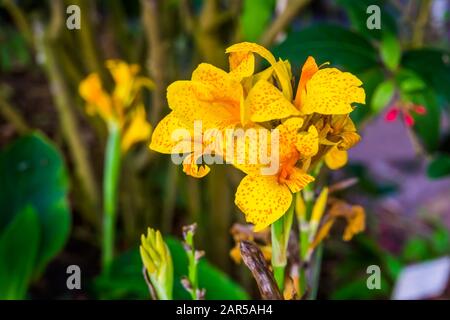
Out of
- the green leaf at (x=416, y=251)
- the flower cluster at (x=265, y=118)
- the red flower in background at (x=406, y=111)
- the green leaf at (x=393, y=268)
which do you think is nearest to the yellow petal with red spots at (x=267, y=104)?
the flower cluster at (x=265, y=118)

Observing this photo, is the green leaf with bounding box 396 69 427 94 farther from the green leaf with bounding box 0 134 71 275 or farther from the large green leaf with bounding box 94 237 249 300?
the green leaf with bounding box 0 134 71 275

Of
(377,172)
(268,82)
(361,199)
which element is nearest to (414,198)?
(377,172)

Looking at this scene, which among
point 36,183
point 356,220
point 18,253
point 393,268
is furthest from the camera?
point 393,268

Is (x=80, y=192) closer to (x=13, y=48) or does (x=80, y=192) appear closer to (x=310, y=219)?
(x=13, y=48)

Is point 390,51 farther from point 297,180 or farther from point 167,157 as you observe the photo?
point 167,157

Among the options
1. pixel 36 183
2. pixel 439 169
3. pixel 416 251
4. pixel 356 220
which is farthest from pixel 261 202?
pixel 416 251

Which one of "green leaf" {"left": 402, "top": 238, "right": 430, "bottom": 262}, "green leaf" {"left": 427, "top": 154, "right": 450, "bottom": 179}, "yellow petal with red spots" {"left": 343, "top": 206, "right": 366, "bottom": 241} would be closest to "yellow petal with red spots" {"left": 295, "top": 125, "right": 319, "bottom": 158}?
"yellow petal with red spots" {"left": 343, "top": 206, "right": 366, "bottom": 241}
